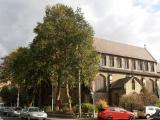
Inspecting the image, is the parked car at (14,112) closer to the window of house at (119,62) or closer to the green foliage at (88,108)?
the green foliage at (88,108)

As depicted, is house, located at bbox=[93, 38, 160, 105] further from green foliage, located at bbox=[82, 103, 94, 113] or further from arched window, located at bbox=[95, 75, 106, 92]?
green foliage, located at bbox=[82, 103, 94, 113]

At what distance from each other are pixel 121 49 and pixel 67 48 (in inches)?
1111

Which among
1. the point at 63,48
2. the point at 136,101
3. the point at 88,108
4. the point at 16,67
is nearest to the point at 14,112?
the point at 16,67

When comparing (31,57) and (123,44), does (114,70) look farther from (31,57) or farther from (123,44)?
(31,57)

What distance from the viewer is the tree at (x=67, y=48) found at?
47.7m

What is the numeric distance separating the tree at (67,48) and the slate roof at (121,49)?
17.8m

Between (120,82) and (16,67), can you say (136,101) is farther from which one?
(16,67)

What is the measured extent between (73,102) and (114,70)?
10483 millimetres

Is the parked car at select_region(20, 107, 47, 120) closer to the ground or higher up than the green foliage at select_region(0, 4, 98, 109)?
closer to the ground

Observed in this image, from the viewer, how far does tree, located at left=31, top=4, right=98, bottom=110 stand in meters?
47.7

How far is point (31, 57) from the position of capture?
166 feet

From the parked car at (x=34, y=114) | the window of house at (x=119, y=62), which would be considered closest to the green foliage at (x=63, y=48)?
the parked car at (x=34, y=114)

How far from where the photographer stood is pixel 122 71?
225ft

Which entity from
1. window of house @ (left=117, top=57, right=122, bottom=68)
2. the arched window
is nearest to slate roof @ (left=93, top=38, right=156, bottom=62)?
window of house @ (left=117, top=57, right=122, bottom=68)
